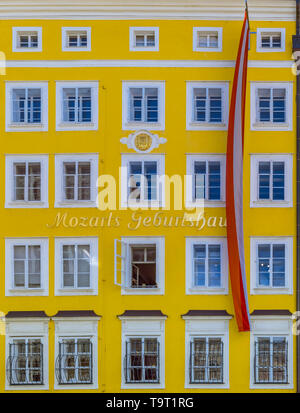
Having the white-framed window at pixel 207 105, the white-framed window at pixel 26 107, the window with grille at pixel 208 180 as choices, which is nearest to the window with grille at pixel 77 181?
the white-framed window at pixel 26 107

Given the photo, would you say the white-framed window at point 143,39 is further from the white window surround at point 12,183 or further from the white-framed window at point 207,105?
the white window surround at point 12,183

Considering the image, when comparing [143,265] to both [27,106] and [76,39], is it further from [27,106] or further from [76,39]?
[76,39]

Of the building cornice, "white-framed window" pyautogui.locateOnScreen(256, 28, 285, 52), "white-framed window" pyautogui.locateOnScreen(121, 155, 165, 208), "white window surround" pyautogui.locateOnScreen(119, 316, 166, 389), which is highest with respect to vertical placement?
the building cornice

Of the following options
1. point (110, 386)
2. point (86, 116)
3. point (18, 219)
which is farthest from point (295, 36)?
point (110, 386)

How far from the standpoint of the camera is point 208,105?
51.2 feet

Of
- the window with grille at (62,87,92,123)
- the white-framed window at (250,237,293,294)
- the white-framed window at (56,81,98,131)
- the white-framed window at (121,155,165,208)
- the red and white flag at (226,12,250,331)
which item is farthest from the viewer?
the window with grille at (62,87,92,123)

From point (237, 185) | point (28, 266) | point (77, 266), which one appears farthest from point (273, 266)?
point (28, 266)

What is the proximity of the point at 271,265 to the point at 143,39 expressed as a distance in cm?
675

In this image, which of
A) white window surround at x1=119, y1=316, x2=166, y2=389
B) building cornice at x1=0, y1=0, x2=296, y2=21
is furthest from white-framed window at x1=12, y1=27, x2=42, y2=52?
white window surround at x1=119, y1=316, x2=166, y2=389

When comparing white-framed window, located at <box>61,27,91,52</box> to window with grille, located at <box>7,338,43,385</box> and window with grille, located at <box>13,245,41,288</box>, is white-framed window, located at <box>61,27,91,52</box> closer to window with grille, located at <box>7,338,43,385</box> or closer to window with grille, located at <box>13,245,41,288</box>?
window with grille, located at <box>13,245,41,288</box>

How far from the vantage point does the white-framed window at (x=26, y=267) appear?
15406 millimetres

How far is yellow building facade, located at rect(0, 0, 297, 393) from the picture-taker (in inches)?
601

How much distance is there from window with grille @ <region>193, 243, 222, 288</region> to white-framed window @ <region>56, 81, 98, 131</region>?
4.17 meters

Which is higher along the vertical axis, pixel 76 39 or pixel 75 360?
→ pixel 76 39
